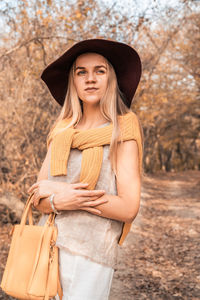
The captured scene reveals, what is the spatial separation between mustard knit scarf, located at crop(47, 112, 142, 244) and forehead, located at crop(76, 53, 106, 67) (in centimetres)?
38

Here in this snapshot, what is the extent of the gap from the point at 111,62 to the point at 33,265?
1.26m

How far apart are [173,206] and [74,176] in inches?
409

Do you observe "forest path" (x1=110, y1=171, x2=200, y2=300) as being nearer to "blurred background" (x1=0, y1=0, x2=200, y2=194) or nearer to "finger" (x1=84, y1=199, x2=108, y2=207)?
"blurred background" (x1=0, y1=0, x2=200, y2=194)

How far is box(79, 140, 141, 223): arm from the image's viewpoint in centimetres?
183

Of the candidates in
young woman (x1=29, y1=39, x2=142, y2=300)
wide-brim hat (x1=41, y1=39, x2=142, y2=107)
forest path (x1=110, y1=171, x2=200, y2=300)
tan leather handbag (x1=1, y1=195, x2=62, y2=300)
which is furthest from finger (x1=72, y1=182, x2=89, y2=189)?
forest path (x1=110, y1=171, x2=200, y2=300)

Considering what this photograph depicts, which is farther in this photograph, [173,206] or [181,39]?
[181,39]

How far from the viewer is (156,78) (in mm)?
15320

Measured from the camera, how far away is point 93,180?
6.02ft

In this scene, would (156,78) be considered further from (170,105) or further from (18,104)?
(18,104)

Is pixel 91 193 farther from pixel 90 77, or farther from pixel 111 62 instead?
pixel 111 62

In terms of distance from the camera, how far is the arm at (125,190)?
1828 millimetres

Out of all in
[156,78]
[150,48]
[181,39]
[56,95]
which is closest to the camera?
[56,95]

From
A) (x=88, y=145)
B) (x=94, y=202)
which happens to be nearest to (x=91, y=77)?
(x=88, y=145)

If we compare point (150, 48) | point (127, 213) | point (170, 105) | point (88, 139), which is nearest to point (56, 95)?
point (88, 139)
